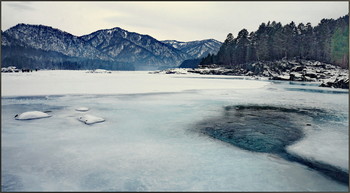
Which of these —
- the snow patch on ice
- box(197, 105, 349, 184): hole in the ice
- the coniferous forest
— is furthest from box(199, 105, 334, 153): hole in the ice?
the coniferous forest

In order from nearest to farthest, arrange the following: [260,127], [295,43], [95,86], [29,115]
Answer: [260,127], [29,115], [95,86], [295,43]

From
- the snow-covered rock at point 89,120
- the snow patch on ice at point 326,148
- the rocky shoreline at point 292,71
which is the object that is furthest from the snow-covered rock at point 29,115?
the rocky shoreline at point 292,71

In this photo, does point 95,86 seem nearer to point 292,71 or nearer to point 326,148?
point 326,148

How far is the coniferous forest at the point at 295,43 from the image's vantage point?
94.2 m

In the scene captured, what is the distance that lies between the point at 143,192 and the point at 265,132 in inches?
371

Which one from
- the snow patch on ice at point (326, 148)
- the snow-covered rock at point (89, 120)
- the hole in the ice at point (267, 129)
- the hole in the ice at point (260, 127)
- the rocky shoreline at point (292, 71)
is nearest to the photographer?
the snow patch on ice at point (326, 148)

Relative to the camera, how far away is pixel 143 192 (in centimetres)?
675

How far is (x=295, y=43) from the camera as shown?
360ft

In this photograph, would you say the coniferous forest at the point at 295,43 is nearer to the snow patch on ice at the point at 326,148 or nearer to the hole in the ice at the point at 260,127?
the hole in the ice at the point at 260,127

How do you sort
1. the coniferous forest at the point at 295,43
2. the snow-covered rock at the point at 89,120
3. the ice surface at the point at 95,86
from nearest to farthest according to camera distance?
the snow-covered rock at the point at 89,120 → the ice surface at the point at 95,86 → the coniferous forest at the point at 295,43

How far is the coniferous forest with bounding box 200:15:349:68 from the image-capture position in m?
94.2

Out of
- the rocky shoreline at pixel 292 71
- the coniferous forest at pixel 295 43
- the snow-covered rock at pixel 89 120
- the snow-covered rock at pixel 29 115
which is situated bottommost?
the snow-covered rock at pixel 89 120

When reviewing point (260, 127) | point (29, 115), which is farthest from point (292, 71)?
point (29, 115)

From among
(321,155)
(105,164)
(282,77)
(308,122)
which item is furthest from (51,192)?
(282,77)
